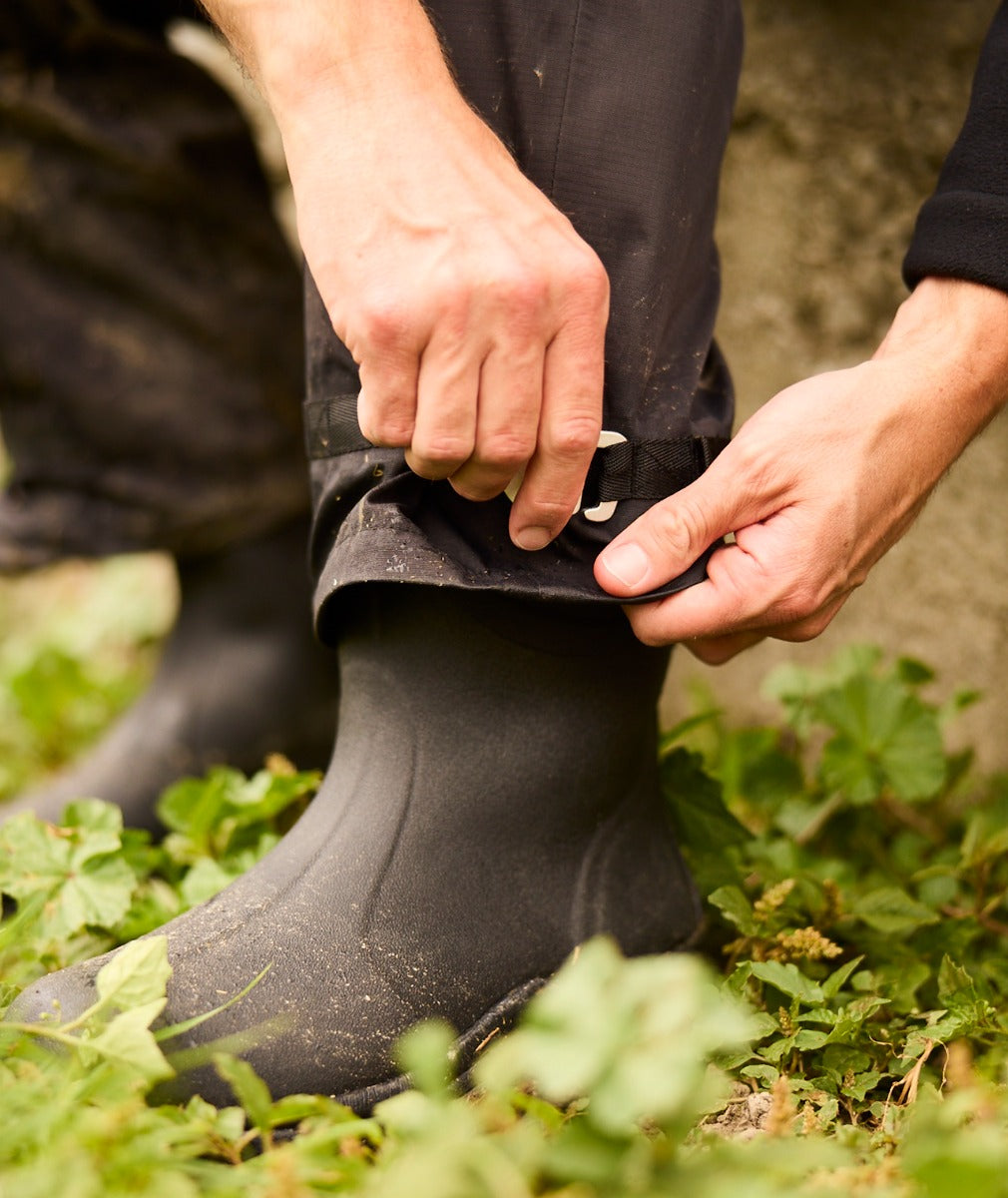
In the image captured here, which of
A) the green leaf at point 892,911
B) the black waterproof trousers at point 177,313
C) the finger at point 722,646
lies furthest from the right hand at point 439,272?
the green leaf at point 892,911

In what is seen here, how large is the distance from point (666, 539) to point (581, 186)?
0.26m

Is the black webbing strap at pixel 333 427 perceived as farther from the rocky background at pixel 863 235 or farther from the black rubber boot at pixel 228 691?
the rocky background at pixel 863 235

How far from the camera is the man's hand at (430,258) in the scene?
0.64 m

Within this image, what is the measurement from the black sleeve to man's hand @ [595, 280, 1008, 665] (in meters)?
0.02

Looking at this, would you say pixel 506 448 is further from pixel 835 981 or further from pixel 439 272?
pixel 835 981

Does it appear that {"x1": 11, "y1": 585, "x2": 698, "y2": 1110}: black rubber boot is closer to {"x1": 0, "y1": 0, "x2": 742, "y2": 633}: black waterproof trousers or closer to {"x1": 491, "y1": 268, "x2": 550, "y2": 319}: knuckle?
{"x1": 0, "y1": 0, "x2": 742, "y2": 633}: black waterproof trousers

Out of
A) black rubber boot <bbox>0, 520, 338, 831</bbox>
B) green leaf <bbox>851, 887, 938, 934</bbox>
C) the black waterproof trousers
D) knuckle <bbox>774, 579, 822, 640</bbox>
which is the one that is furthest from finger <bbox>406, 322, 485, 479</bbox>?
black rubber boot <bbox>0, 520, 338, 831</bbox>

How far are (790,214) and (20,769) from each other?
138 centimetres

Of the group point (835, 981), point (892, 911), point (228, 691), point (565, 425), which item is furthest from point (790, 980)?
point (228, 691)

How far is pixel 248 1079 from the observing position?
1.85ft

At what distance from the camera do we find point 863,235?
1.31 meters

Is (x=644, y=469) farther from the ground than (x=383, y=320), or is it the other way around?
(x=383, y=320)

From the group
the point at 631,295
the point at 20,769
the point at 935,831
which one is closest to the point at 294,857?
the point at 631,295

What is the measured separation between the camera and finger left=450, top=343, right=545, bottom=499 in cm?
65
